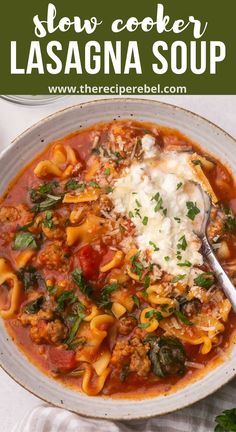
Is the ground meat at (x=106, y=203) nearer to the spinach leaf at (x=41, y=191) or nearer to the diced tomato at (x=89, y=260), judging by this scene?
the diced tomato at (x=89, y=260)

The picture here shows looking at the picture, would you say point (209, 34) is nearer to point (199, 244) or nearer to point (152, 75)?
point (152, 75)

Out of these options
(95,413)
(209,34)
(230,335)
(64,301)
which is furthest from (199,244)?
(209,34)

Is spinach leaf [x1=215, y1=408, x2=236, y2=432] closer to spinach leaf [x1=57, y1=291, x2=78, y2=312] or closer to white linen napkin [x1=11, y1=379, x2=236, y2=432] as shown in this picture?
white linen napkin [x1=11, y1=379, x2=236, y2=432]

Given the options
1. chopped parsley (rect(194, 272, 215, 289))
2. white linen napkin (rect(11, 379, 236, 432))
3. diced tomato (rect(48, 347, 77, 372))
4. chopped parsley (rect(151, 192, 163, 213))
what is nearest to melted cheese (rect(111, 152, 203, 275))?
chopped parsley (rect(151, 192, 163, 213))

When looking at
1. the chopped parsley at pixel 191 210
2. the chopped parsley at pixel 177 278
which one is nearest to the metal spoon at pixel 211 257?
the chopped parsley at pixel 191 210

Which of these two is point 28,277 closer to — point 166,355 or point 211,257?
point 166,355

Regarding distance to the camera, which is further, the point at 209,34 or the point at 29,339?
the point at 209,34
